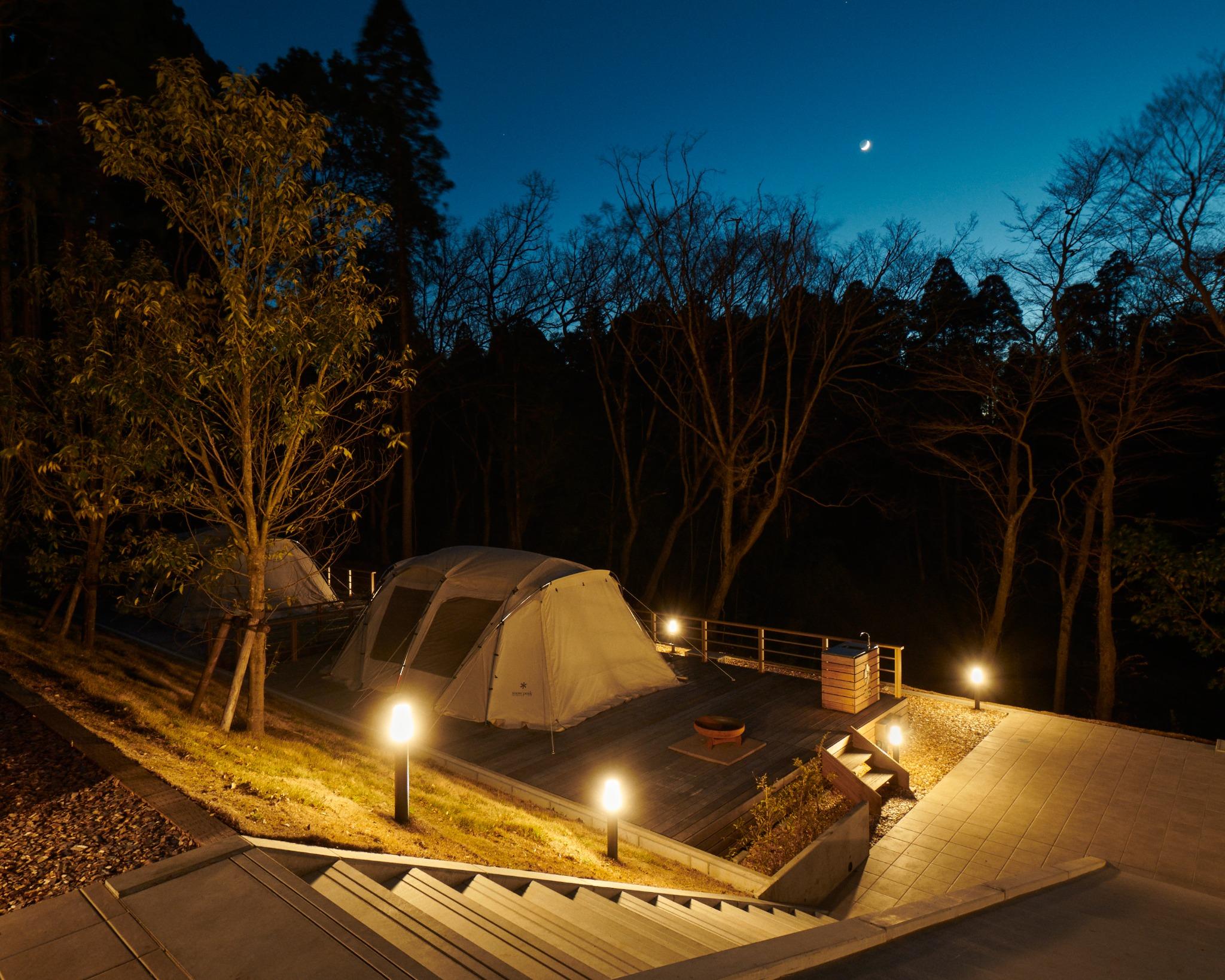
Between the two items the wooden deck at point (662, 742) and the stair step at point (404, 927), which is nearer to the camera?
the stair step at point (404, 927)

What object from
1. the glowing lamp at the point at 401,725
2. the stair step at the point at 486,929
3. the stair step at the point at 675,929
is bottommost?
the stair step at the point at 675,929

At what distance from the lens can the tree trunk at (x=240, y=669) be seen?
21.1 ft

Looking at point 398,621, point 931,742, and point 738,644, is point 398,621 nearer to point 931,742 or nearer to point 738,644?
point 738,644

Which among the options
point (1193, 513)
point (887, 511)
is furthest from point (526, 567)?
point (1193, 513)

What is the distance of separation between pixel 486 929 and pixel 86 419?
9340 mm

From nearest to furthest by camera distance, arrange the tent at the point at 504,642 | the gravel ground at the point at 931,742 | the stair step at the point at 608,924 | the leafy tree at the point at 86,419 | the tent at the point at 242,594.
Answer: the stair step at the point at 608,924
the leafy tree at the point at 86,419
the gravel ground at the point at 931,742
the tent at the point at 504,642
the tent at the point at 242,594

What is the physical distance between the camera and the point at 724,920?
4375 mm

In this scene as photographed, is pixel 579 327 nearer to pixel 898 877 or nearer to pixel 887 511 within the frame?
pixel 887 511

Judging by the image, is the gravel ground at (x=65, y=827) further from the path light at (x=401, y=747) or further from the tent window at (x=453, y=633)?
the tent window at (x=453, y=633)

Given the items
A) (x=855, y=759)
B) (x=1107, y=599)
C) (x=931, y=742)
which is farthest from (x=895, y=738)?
(x=1107, y=599)

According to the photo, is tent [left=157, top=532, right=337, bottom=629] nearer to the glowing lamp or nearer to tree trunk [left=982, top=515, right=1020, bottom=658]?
the glowing lamp

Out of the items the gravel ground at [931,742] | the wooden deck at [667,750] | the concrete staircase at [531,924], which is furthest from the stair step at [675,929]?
the gravel ground at [931,742]

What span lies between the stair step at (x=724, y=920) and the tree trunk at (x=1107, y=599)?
440 inches

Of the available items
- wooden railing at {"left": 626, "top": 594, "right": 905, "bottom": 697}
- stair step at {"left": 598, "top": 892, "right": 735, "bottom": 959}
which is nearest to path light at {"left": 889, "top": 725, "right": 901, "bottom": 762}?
wooden railing at {"left": 626, "top": 594, "right": 905, "bottom": 697}
